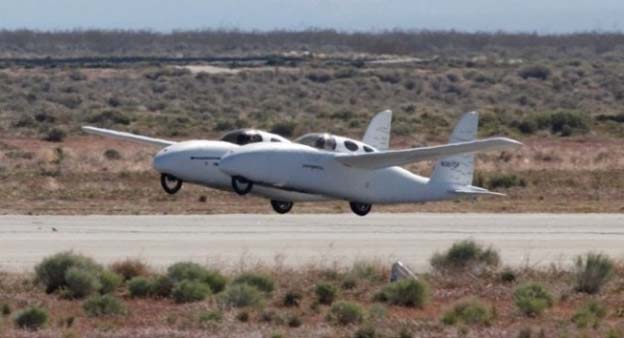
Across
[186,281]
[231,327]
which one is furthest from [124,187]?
[231,327]

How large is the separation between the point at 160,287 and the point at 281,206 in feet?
42.5

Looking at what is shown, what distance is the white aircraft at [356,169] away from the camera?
96.1 ft

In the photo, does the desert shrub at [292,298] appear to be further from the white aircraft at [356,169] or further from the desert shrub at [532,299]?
the white aircraft at [356,169]

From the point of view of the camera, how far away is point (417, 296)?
1838 centimetres

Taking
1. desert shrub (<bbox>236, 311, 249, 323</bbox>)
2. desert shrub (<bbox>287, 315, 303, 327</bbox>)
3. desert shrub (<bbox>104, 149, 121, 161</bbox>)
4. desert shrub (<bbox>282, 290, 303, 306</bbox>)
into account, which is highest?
desert shrub (<bbox>287, 315, 303, 327</bbox>)

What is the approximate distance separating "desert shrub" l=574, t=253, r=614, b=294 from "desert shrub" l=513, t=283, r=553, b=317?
1114 mm

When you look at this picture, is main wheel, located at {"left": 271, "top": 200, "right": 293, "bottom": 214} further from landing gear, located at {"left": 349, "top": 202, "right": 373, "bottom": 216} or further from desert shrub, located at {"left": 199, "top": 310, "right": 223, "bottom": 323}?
desert shrub, located at {"left": 199, "top": 310, "right": 223, "bottom": 323}

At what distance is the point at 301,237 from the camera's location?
2727 centimetres

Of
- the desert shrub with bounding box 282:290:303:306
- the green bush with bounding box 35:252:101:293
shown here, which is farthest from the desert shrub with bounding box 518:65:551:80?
the desert shrub with bounding box 282:290:303:306

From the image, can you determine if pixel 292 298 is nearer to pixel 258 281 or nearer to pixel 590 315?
pixel 258 281

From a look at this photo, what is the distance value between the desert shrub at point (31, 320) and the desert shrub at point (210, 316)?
1590mm

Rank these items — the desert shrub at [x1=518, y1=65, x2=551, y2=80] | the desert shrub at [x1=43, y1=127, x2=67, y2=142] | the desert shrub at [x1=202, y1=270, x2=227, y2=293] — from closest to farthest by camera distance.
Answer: the desert shrub at [x1=202, y1=270, x2=227, y2=293], the desert shrub at [x1=43, y1=127, x2=67, y2=142], the desert shrub at [x1=518, y1=65, x2=551, y2=80]

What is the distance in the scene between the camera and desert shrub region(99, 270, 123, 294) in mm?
19312

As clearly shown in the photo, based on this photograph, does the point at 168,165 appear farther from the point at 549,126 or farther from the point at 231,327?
the point at 549,126
